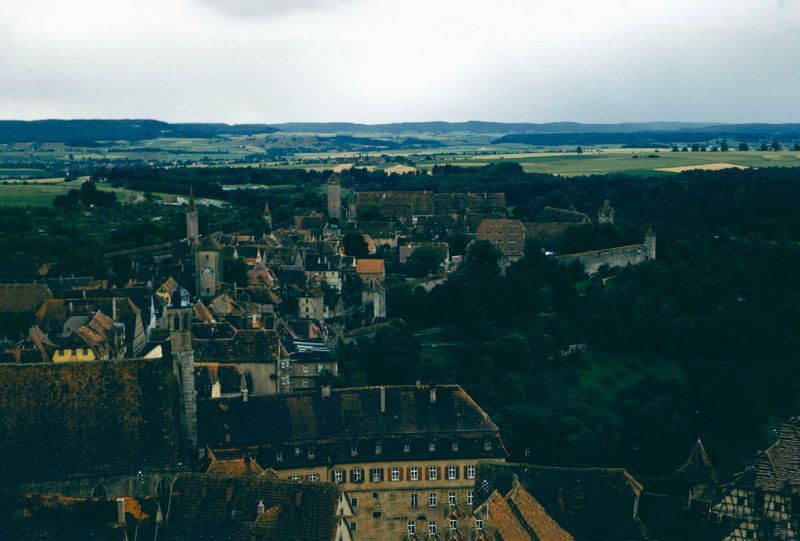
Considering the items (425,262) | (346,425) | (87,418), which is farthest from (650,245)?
(87,418)

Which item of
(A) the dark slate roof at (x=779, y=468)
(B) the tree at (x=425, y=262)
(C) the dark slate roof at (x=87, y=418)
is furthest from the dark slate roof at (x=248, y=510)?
(B) the tree at (x=425, y=262)

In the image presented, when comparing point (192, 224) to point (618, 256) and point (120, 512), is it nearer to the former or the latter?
point (618, 256)

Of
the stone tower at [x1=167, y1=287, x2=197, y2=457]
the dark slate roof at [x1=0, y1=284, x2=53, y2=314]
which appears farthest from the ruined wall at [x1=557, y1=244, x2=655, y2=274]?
the stone tower at [x1=167, y1=287, x2=197, y2=457]

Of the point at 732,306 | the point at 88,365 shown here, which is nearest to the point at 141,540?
the point at 88,365

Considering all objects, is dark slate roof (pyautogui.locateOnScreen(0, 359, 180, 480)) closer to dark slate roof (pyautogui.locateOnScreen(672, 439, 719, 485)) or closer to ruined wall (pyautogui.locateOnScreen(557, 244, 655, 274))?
dark slate roof (pyautogui.locateOnScreen(672, 439, 719, 485))

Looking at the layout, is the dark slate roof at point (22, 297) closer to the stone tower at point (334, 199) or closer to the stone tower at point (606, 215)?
the stone tower at point (606, 215)

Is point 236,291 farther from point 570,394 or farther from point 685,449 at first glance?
point 685,449

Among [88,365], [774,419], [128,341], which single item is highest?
[88,365]
